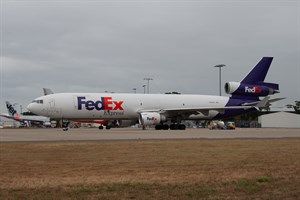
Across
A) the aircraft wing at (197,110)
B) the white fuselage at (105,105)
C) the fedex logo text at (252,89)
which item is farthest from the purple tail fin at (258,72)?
the white fuselage at (105,105)

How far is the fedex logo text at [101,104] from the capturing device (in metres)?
45.4

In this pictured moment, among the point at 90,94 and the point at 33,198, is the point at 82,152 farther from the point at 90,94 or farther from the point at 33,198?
the point at 90,94

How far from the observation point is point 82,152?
15430mm

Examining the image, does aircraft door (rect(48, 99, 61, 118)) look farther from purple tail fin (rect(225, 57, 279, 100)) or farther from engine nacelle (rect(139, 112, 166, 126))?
purple tail fin (rect(225, 57, 279, 100))

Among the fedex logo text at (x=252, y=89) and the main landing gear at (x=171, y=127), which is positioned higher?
the fedex logo text at (x=252, y=89)

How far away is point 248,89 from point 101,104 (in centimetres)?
1792

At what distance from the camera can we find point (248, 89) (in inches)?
2094

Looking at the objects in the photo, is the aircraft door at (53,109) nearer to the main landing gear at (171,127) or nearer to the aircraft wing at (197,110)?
A: the aircraft wing at (197,110)

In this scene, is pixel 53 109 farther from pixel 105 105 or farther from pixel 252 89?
pixel 252 89

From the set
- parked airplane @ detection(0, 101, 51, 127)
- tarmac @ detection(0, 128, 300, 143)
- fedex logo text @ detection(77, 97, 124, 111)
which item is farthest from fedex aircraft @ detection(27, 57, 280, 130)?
parked airplane @ detection(0, 101, 51, 127)

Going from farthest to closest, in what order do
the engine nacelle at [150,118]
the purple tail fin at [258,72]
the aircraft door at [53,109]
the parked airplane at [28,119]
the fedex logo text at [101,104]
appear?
the parked airplane at [28,119], the purple tail fin at [258,72], the engine nacelle at [150,118], the fedex logo text at [101,104], the aircraft door at [53,109]

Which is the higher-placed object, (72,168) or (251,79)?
(251,79)

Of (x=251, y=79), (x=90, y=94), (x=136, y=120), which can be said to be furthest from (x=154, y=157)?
(x=251, y=79)

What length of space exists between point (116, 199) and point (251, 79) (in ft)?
156
